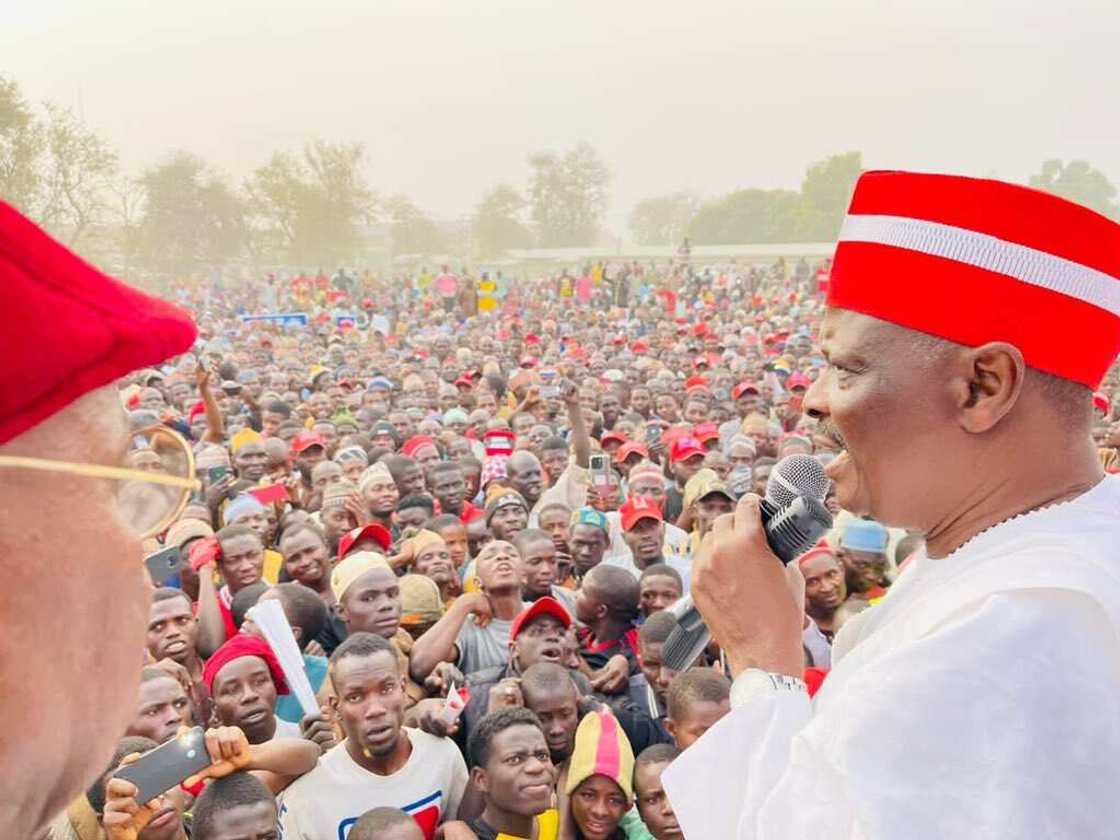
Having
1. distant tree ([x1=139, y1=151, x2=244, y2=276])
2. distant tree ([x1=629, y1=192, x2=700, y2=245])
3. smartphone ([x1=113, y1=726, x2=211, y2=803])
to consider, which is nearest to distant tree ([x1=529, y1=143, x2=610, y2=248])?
distant tree ([x1=629, y1=192, x2=700, y2=245])

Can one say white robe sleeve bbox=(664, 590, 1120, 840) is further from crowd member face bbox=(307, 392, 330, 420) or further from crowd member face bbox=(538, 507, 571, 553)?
crowd member face bbox=(307, 392, 330, 420)

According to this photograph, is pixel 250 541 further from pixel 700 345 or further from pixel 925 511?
pixel 700 345

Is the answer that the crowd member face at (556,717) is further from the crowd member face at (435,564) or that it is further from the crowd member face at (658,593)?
the crowd member face at (435,564)

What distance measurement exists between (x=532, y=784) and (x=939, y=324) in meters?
2.31

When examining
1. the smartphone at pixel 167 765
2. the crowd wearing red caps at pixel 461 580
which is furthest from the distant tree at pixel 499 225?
the smartphone at pixel 167 765

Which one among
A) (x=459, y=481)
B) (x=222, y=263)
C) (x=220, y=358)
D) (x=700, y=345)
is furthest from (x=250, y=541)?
(x=222, y=263)

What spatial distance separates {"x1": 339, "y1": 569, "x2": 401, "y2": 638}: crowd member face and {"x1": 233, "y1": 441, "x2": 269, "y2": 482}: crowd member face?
4.03 metres

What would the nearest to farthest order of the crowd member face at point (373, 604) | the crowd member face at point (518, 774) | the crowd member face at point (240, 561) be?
the crowd member face at point (518, 774), the crowd member face at point (373, 604), the crowd member face at point (240, 561)

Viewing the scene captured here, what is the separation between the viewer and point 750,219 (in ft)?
221

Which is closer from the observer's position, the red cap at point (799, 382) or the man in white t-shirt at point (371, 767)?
the man in white t-shirt at point (371, 767)

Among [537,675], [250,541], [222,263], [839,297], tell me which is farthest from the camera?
[222,263]

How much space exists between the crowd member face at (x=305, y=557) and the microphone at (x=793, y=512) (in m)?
3.66

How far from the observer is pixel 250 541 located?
5.45 meters

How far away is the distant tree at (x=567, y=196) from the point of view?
72812mm
